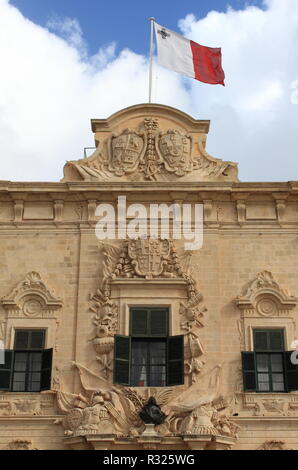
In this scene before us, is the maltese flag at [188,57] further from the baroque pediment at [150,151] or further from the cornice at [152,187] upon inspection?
the cornice at [152,187]

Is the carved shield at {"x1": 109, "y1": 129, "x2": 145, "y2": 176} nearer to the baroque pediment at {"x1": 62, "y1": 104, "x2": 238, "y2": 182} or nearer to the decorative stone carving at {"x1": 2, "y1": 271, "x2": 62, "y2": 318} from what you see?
the baroque pediment at {"x1": 62, "y1": 104, "x2": 238, "y2": 182}

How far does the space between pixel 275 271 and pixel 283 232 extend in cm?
123

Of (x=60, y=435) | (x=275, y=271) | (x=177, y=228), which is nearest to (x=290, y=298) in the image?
(x=275, y=271)

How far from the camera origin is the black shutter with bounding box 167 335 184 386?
18.5 meters

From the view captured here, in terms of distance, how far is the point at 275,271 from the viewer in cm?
1994

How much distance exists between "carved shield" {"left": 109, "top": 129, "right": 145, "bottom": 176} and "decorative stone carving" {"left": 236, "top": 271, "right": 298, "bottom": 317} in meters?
4.89

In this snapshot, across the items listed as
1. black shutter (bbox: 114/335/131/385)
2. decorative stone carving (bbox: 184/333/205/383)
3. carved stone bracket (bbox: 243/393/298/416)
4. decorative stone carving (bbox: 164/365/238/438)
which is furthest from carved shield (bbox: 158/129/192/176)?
carved stone bracket (bbox: 243/393/298/416)

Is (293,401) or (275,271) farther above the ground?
(275,271)

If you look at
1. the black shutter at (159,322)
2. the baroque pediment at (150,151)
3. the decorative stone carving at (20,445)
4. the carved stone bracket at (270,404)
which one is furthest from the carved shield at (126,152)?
the decorative stone carving at (20,445)

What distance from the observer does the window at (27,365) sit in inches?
738
